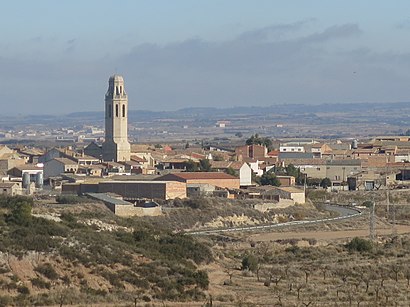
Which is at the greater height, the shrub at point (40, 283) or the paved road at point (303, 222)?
the shrub at point (40, 283)

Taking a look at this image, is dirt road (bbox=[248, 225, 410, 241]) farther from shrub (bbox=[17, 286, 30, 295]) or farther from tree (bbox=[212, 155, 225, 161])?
tree (bbox=[212, 155, 225, 161])

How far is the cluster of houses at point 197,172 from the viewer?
5825 centimetres

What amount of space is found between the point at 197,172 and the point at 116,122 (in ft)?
47.8

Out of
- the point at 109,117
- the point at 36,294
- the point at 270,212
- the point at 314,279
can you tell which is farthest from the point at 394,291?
the point at 109,117

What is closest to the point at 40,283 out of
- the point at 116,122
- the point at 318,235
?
the point at 318,235

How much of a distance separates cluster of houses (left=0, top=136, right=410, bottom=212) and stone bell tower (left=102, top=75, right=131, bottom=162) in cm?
101

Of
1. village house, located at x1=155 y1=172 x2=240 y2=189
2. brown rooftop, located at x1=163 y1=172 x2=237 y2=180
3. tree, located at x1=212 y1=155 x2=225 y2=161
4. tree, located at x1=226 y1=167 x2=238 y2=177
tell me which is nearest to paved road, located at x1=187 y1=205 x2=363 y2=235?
village house, located at x1=155 y1=172 x2=240 y2=189

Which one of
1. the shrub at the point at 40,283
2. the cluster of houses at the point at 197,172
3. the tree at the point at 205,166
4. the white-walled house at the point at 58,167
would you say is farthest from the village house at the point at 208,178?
the shrub at the point at 40,283

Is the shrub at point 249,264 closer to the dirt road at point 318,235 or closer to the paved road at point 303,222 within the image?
the dirt road at point 318,235

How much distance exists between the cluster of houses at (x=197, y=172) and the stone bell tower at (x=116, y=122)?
1.01 meters

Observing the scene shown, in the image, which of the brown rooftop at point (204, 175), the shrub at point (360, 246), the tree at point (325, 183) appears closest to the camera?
the shrub at point (360, 246)

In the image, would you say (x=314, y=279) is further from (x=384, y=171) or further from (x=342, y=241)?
(x=384, y=171)

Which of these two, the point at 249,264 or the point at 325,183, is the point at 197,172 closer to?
the point at 325,183

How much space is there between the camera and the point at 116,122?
7712 centimetres
